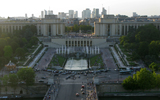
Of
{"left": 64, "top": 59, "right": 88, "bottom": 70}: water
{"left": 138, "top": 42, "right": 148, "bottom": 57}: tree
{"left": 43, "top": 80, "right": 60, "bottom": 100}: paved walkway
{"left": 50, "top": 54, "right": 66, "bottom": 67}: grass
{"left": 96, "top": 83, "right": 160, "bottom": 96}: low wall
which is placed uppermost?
{"left": 138, "top": 42, "right": 148, "bottom": 57}: tree

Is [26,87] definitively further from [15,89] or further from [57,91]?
[57,91]

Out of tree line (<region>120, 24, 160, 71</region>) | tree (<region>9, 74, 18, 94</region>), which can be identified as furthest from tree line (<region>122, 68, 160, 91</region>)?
tree (<region>9, 74, 18, 94</region>)

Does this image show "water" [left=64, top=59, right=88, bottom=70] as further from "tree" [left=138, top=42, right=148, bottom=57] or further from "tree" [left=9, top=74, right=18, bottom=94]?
"tree" [left=9, top=74, right=18, bottom=94]

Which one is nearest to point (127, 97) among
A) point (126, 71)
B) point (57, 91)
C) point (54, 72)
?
point (126, 71)

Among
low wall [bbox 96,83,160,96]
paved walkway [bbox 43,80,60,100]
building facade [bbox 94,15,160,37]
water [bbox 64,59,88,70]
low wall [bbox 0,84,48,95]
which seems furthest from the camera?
building facade [bbox 94,15,160,37]

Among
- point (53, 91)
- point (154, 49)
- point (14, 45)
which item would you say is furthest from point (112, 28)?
point (53, 91)

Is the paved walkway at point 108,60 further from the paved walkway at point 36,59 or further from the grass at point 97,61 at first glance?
the paved walkway at point 36,59

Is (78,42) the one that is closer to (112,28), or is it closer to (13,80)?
(112,28)

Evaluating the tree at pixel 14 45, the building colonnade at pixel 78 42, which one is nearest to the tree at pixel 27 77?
the tree at pixel 14 45
